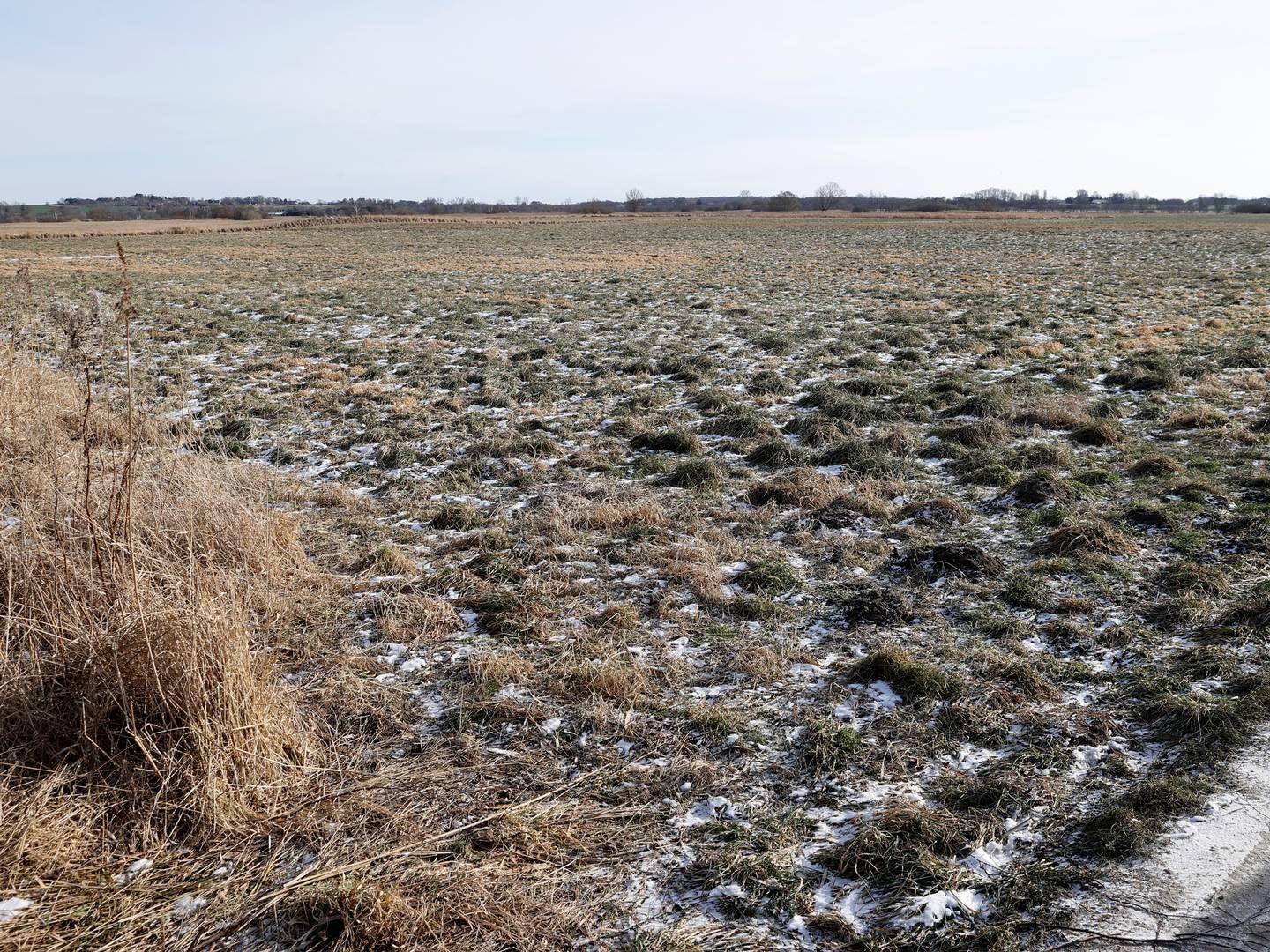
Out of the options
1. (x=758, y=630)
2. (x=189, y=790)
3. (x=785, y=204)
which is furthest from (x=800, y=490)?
(x=785, y=204)

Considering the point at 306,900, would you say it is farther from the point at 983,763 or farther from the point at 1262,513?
the point at 1262,513

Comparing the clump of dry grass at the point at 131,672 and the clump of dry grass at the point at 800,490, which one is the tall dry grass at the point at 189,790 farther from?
the clump of dry grass at the point at 800,490

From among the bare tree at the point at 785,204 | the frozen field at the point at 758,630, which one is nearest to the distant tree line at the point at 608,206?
the bare tree at the point at 785,204

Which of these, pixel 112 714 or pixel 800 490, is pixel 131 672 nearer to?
pixel 112 714

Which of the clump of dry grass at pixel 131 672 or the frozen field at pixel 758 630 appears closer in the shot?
the frozen field at pixel 758 630

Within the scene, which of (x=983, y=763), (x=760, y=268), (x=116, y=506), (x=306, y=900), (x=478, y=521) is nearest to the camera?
(x=306, y=900)

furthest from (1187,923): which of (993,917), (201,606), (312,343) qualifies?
(312,343)

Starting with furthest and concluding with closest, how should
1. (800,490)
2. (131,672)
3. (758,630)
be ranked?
(800,490) → (758,630) → (131,672)

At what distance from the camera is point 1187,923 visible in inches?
115

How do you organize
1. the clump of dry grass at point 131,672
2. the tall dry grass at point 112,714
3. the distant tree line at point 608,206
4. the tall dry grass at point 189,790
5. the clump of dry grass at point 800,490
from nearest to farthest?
1. the tall dry grass at point 189,790
2. the tall dry grass at point 112,714
3. the clump of dry grass at point 131,672
4. the clump of dry grass at point 800,490
5. the distant tree line at point 608,206

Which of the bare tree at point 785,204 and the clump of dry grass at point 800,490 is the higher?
the bare tree at point 785,204

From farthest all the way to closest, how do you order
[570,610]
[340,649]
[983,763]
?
[570,610] < [340,649] < [983,763]

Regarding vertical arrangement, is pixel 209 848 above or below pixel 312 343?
below

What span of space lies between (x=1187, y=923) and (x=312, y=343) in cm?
1484
